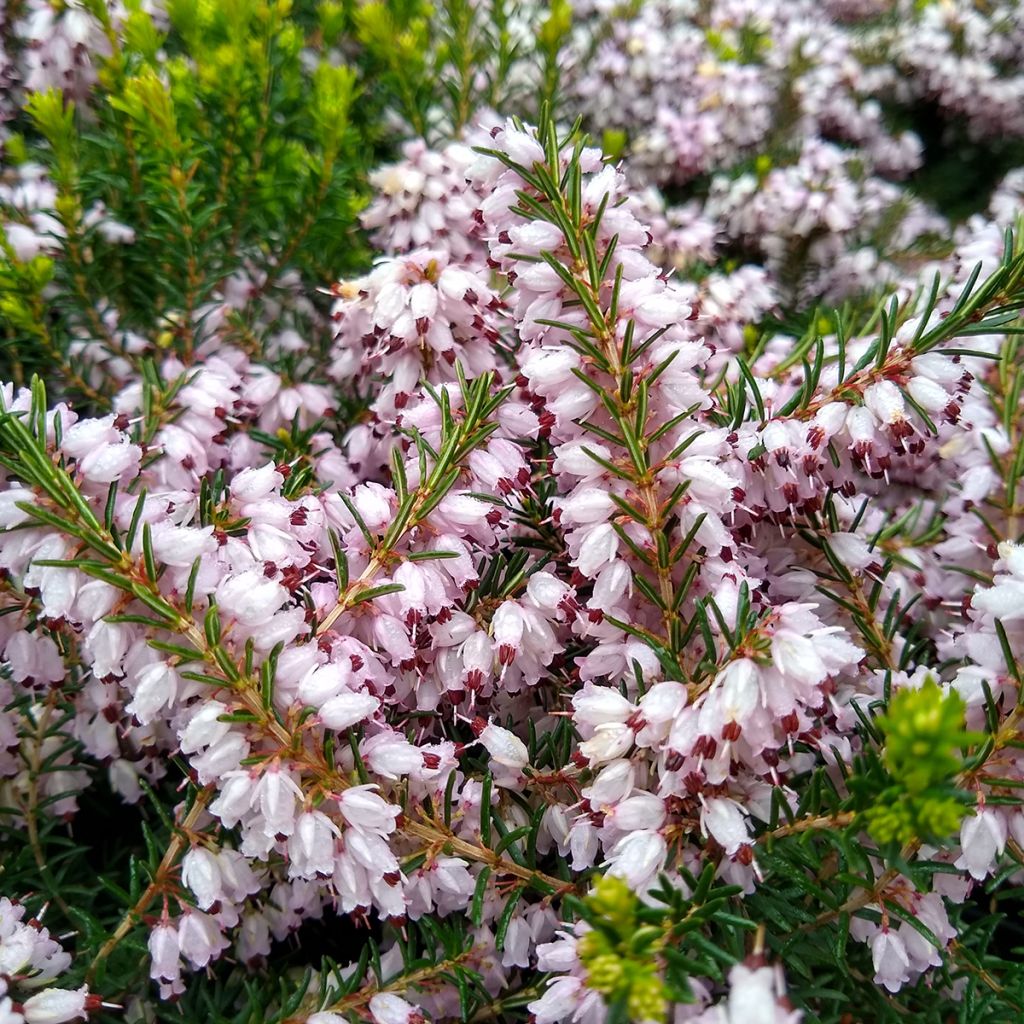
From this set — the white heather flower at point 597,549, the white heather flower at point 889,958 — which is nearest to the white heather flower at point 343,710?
the white heather flower at point 597,549

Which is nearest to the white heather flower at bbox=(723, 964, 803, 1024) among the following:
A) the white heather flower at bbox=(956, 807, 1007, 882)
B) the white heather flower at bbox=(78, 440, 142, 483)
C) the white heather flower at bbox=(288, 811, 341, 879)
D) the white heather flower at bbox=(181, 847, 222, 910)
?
the white heather flower at bbox=(956, 807, 1007, 882)

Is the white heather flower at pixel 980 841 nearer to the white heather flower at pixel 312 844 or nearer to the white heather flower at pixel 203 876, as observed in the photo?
the white heather flower at pixel 312 844

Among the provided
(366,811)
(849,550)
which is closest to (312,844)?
(366,811)

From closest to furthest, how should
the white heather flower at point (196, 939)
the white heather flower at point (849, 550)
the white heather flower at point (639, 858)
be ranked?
the white heather flower at point (639, 858) → the white heather flower at point (196, 939) → the white heather flower at point (849, 550)

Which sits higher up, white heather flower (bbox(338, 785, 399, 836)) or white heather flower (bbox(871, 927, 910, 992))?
white heather flower (bbox(338, 785, 399, 836))

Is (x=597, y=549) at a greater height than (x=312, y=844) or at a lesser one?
greater

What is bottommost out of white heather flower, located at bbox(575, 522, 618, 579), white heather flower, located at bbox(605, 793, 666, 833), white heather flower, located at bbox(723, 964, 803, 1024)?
white heather flower, located at bbox(723, 964, 803, 1024)

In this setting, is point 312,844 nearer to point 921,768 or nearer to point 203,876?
point 203,876

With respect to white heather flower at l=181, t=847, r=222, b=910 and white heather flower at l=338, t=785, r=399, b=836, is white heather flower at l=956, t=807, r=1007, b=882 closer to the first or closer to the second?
white heather flower at l=338, t=785, r=399, b=836
